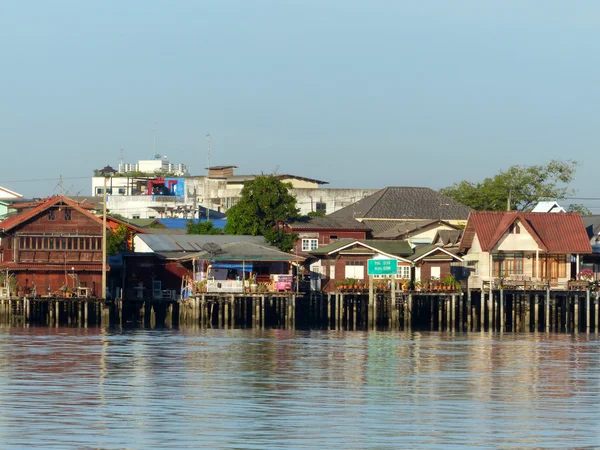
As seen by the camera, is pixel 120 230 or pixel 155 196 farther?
pixel 155 196

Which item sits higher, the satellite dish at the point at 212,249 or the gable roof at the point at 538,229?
the gable roof at the point at 538,229

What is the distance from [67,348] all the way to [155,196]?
73.5 meters

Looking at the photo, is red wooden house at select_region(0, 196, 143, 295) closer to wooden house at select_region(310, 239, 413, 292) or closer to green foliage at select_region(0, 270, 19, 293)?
green foliage at select_region(0, 270, 19, 293)

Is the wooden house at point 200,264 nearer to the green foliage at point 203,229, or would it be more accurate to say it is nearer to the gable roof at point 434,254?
the gable roof at point 434,254

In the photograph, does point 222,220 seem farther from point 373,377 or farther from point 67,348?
point 373,377

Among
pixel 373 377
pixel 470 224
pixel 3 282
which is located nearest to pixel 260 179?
pixel 470 224

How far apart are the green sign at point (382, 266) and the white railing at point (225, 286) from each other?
7672 millimetres

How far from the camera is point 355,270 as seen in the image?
8212 centimetres

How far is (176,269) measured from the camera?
83.8 meters

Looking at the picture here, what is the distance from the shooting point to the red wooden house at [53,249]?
248 ft

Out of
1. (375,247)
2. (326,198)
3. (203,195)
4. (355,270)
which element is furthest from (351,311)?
(203,195)

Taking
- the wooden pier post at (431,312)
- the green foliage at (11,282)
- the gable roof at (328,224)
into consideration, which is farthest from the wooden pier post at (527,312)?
the green foliage at (11,282)

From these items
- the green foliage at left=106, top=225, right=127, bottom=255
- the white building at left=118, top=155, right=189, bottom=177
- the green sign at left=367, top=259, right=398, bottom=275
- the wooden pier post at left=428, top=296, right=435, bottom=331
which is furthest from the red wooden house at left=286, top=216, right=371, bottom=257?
the white building at left=118, top=155, right=189, bottom=177

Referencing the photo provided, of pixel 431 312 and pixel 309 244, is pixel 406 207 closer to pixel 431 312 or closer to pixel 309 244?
pixel 309 244
